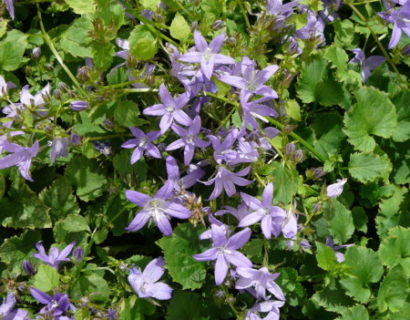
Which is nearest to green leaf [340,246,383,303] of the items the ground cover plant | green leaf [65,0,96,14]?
the ground cover plant

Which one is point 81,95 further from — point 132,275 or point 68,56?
point 132,275

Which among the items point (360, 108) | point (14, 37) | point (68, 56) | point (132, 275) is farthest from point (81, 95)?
point (360, 108)

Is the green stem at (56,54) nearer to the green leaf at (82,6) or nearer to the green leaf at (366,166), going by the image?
the green leaf at (82,6)

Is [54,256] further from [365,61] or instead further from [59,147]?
[365,61]

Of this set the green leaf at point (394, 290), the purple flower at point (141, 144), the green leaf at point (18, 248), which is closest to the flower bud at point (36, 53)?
the purple flower at point (141, 144)

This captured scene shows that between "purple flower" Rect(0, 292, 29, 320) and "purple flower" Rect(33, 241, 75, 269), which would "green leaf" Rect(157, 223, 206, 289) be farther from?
"purple flower" Rect(0, 292, 29, 320)

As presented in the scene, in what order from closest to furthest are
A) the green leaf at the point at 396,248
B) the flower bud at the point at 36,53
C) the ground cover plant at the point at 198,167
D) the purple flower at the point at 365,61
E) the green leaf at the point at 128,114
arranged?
the ground cover plant at the point at 198,167, the green leaf at the point at 128,114, the green leaf at the point at 396,248, the flower bud at the point at 36,53, the purple flower at the point at 365,61

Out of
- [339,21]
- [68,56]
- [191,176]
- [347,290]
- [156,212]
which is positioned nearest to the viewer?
[156,212]
